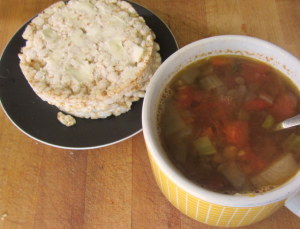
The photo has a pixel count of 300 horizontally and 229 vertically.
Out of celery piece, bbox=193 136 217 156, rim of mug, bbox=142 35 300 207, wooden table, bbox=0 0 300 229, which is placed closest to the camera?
rim of mug, bbox=142 35 300 207

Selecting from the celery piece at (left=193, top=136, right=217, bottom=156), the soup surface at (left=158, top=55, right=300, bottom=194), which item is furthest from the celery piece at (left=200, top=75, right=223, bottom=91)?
the celery piece at (left=193, top=136, right=217, bottom=156)

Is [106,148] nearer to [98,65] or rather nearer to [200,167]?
[98,65]

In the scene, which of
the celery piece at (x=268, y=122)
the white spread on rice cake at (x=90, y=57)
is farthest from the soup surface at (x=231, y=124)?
the white spread on rice cake at (x=90, y=57)

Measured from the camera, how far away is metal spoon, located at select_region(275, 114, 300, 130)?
0.72 metres

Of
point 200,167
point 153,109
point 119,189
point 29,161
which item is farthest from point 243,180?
point 29,161

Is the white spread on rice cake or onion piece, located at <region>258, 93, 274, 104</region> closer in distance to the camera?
onion piece, located at <region>258, 93, 274, 104</region>

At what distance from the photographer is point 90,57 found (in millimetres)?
970

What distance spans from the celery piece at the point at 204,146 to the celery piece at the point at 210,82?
122 millimetres

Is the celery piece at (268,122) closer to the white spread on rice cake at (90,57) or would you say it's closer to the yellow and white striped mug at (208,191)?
the yellow and white striped mug at (208,191)

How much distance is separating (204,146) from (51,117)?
0.47 metres

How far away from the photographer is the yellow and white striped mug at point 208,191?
0.63 metres

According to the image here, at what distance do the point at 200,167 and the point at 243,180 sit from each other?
8 cm

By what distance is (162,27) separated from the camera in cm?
109

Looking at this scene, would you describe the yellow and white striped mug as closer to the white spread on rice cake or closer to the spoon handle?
the spoon handle
